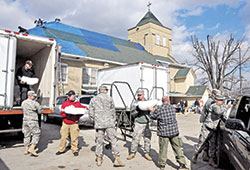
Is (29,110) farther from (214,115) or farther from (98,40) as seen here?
(98,40)

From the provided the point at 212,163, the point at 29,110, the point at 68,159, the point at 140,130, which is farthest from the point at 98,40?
the point at 212,163

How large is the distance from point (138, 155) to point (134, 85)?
4292 millimetres

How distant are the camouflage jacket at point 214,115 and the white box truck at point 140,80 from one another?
4.55 m

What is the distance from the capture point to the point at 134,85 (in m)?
9.52

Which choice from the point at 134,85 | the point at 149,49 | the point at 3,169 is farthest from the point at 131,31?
the point at 3,169

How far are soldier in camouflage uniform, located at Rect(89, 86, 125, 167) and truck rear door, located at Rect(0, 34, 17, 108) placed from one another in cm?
246

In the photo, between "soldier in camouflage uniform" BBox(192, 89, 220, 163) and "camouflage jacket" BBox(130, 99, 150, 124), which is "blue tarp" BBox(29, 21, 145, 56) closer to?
"camouflage jacket" BBox(130, 99, 150, 124)

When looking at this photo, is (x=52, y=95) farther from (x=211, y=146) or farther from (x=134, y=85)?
(x=211, y=146)

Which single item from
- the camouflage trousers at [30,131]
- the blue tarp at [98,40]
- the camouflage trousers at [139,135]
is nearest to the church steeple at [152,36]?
the blue tarp at [98,40]

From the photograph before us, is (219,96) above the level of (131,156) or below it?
above

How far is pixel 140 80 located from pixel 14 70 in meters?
5.27

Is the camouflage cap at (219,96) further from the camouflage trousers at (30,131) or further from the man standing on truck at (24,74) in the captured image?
the man standing on truck at (24,74)

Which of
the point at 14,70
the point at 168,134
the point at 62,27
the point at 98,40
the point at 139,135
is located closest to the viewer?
the point at 168,134

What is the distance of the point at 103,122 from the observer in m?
4.81
